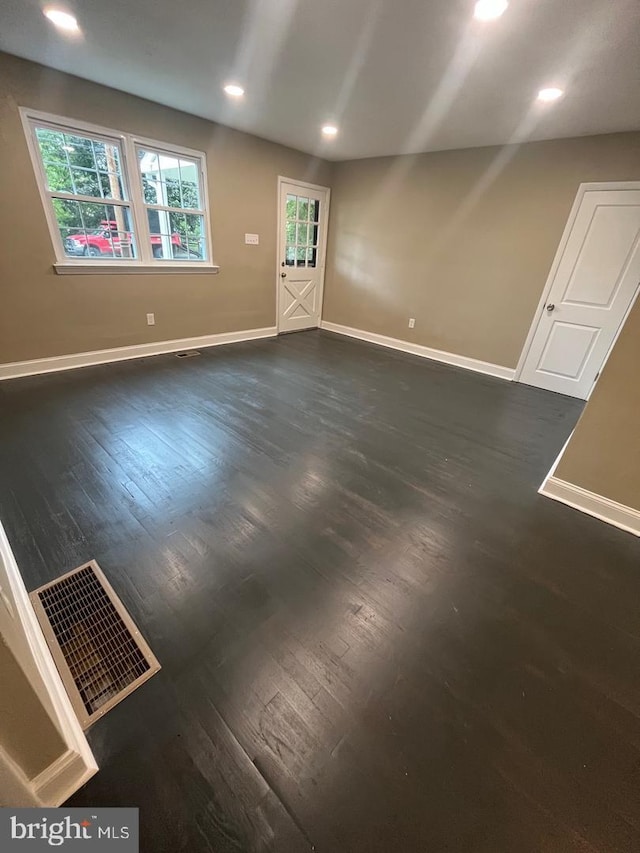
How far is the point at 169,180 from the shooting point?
12.8 feet

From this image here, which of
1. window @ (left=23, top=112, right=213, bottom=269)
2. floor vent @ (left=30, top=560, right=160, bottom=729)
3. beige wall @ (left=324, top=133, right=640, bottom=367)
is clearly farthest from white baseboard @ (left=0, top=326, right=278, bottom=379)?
floor vent @ (left=30, top=560, right=160, bottom=729)

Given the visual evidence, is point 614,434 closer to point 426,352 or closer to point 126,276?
point 426,352

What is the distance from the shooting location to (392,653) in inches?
54.7

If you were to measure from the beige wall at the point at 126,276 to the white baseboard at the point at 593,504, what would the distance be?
4.28m

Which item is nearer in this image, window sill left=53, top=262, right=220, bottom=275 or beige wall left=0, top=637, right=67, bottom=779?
beige wall left=0, top=637, right=67, bottom=779

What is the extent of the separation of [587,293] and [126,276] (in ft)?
16.3

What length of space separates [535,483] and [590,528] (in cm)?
44

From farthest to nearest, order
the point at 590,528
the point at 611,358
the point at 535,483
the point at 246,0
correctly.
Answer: the point at 535,483
the point at 590,528
the point at 611,358
the point at 246,0

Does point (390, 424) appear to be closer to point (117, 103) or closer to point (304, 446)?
point (304, 446)

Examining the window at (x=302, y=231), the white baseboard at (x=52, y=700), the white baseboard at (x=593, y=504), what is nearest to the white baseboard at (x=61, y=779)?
the white baseboard at (x=52, y=700)

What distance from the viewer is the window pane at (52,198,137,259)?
11.0 feet

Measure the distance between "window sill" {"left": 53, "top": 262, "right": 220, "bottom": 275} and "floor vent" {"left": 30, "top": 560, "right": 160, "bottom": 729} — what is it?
3.13 m

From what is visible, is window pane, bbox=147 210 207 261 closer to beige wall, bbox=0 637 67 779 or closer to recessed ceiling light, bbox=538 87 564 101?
recessed ceiling light, bbox=538 87 564 101

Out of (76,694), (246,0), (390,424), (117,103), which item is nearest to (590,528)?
(390,424)
